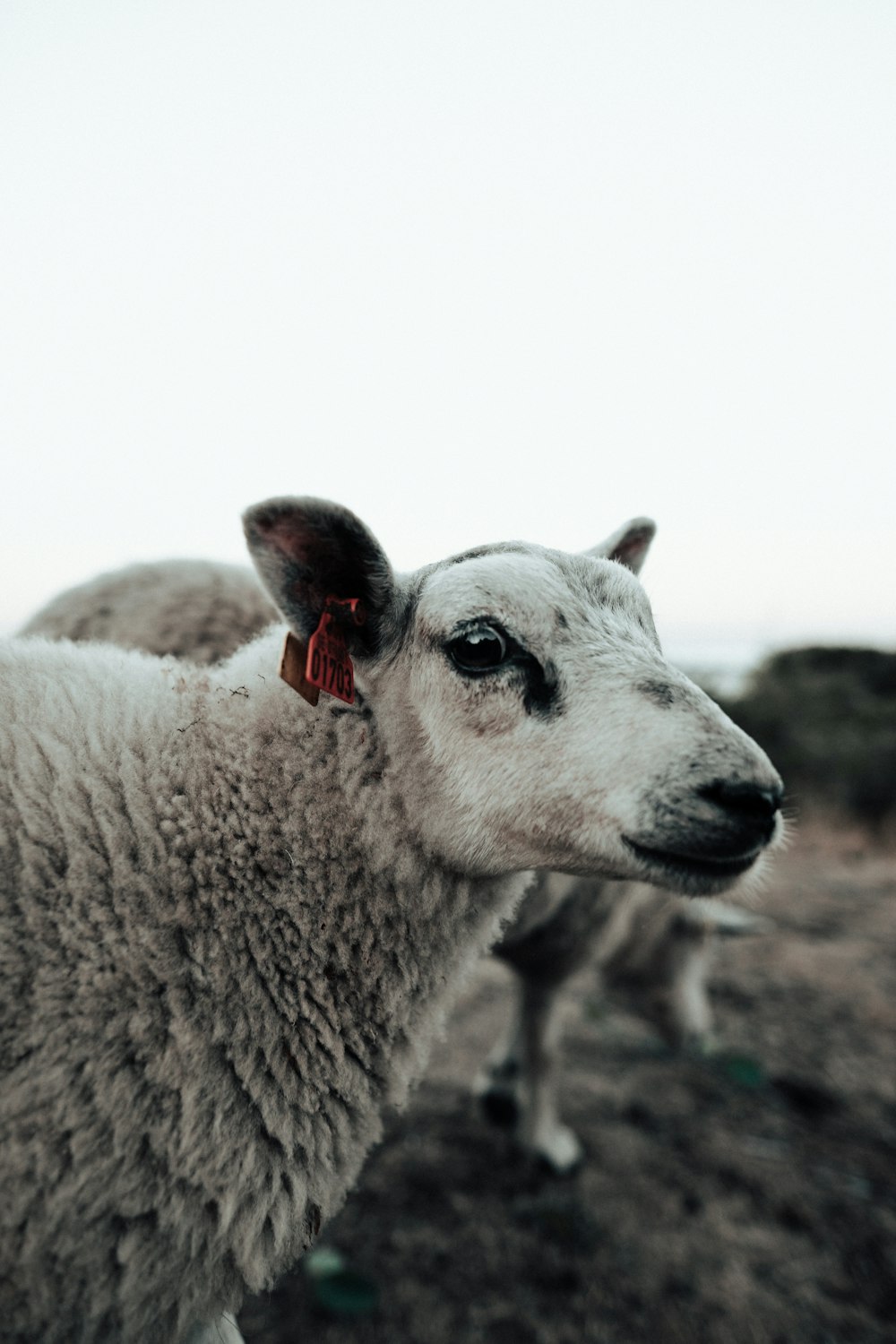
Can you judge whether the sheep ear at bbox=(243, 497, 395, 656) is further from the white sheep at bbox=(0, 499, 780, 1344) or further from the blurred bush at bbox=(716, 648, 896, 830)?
the blurred bush at bbox=(716, 648, 896, 830)

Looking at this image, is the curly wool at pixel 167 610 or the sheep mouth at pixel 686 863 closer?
the sheep mouth at pixel 686 863

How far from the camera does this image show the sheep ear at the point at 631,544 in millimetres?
2172

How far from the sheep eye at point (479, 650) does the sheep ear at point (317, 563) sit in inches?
8.6

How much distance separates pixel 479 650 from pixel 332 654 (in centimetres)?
33

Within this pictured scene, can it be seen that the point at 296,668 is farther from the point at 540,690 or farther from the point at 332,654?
the point at 540,690

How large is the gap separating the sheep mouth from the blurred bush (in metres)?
6.83

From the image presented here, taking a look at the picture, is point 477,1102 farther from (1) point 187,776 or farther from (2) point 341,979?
(1) point 187,776

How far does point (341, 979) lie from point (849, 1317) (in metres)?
2.44

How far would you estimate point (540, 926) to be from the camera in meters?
2.87

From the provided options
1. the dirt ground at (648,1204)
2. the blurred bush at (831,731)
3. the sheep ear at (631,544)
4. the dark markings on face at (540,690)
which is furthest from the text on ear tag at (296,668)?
the blurred bush at (831,731)

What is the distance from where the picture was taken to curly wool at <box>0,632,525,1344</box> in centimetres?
123

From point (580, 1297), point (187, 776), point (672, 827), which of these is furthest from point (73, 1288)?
point (580, 1297)

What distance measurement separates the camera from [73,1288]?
3.97ft

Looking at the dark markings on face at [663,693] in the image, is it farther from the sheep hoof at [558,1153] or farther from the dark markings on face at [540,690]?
the sheep hoof at [558,1153]
